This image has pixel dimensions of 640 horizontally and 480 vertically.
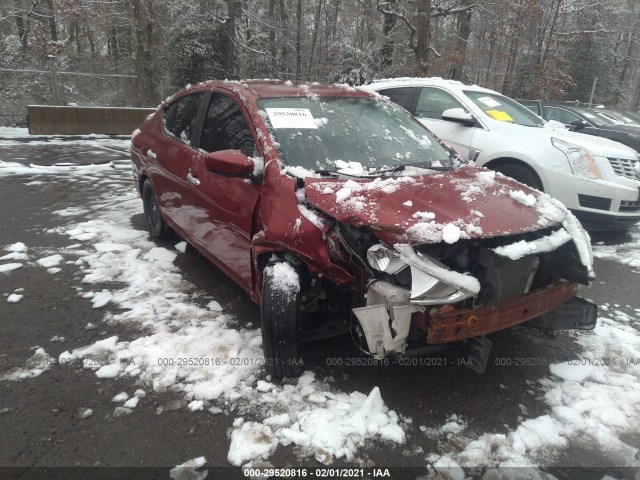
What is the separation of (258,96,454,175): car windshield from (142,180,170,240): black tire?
6.90 ft

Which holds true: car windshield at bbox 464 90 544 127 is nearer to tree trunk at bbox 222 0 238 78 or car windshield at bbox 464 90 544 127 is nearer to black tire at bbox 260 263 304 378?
black tire at bbox 260 263 304 378

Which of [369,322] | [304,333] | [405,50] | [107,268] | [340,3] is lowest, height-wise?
[107,268]

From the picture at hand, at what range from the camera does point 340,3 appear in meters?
21.8

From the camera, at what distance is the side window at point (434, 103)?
6133mm

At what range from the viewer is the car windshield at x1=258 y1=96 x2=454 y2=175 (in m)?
3.19

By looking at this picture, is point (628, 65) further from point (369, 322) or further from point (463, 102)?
point (369, 322)

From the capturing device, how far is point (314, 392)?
8.88 ft

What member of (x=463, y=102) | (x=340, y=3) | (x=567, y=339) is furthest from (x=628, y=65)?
(x=567, y=339)

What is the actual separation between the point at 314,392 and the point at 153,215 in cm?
324

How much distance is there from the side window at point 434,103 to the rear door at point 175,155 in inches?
133

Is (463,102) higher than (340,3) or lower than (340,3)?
lower

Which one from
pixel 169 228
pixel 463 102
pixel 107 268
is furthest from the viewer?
pixel 463 102

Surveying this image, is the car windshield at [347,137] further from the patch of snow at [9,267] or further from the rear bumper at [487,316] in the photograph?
the patch of snow at [9,267]

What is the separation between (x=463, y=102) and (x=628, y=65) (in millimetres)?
45381
